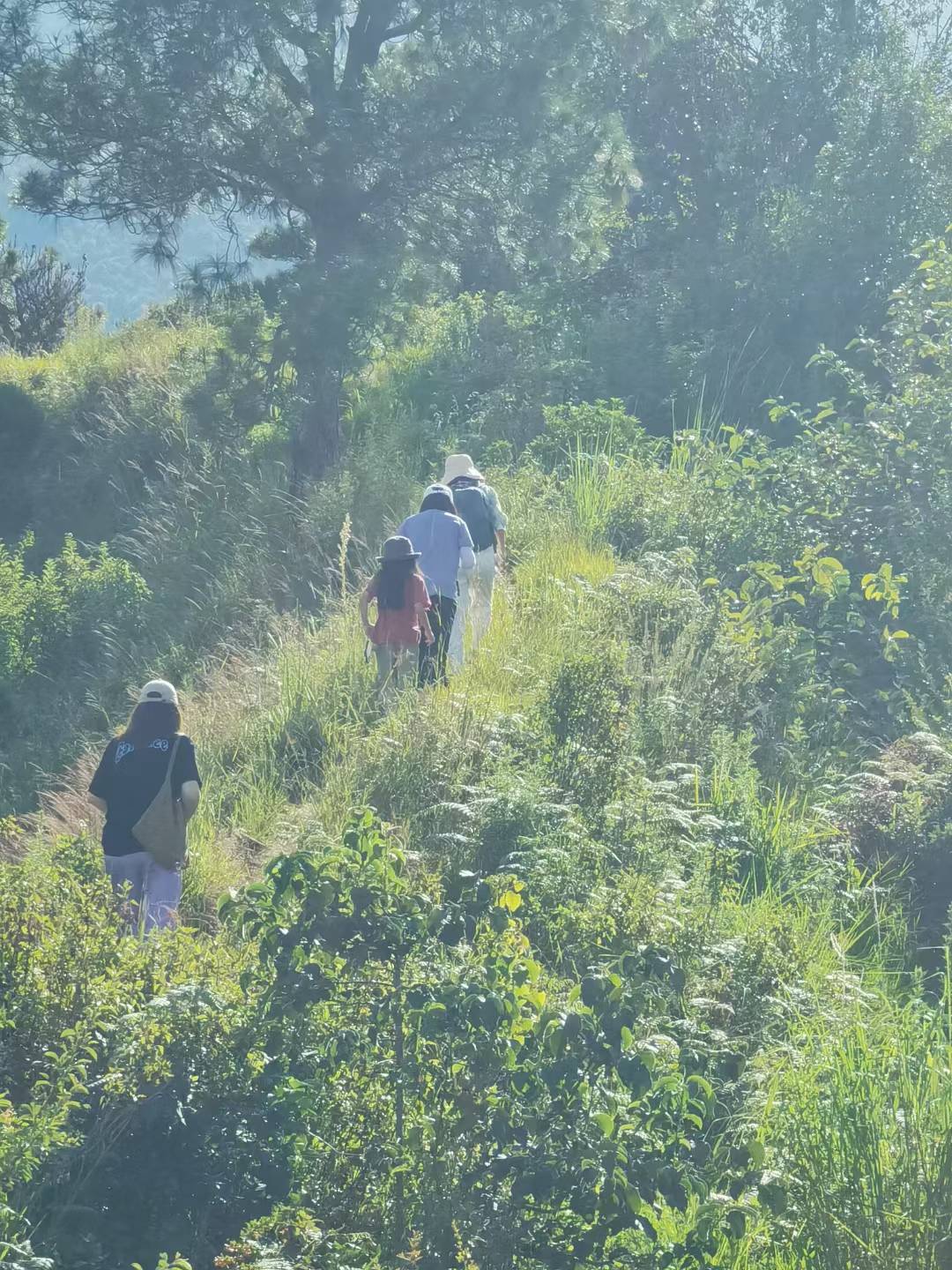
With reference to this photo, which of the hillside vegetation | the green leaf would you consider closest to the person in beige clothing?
the hillside vegetation

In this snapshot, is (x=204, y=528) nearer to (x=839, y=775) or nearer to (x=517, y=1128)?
(x=839, y=775)

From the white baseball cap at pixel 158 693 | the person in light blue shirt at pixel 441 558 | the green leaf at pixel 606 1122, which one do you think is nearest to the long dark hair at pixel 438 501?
the person in light blue shirt at pixel 441 558

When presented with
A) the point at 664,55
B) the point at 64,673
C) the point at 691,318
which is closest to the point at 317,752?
the point at 64,673

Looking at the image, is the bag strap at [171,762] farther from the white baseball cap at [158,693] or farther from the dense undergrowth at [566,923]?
the dense undergrowth at [566,923]

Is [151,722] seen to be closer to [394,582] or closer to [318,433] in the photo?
[394,582]

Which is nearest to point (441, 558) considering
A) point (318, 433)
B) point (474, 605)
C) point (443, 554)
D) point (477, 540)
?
point (443, 554)

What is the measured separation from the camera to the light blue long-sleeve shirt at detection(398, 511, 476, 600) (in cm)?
1007

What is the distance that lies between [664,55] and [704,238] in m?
4.39

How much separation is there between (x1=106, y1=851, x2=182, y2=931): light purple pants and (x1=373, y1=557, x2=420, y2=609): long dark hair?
2.82 meters

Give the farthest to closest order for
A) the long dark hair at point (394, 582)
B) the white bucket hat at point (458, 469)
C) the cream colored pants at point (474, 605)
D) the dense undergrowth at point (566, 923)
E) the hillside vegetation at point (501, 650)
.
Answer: the white bucket hat at point (458, 469) < the cream colored pants at point (474, 605) < the long dark hair at point (394, 582) < the hillside vegetation at point (501, 650) < the dense undergrowth at point (566, 923)

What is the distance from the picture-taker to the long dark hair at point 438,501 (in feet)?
33.7

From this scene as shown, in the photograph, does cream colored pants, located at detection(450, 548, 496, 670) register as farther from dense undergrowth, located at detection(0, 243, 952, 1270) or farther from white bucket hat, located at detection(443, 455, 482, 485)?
white bucket hat, located at detection(443, 455, 482, 485)

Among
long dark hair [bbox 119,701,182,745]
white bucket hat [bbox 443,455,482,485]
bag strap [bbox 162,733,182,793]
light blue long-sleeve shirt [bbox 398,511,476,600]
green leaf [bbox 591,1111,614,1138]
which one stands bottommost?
green leaf [bbox 591,1111,614,1138]

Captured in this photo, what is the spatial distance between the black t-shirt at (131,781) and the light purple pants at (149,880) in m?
0.05
